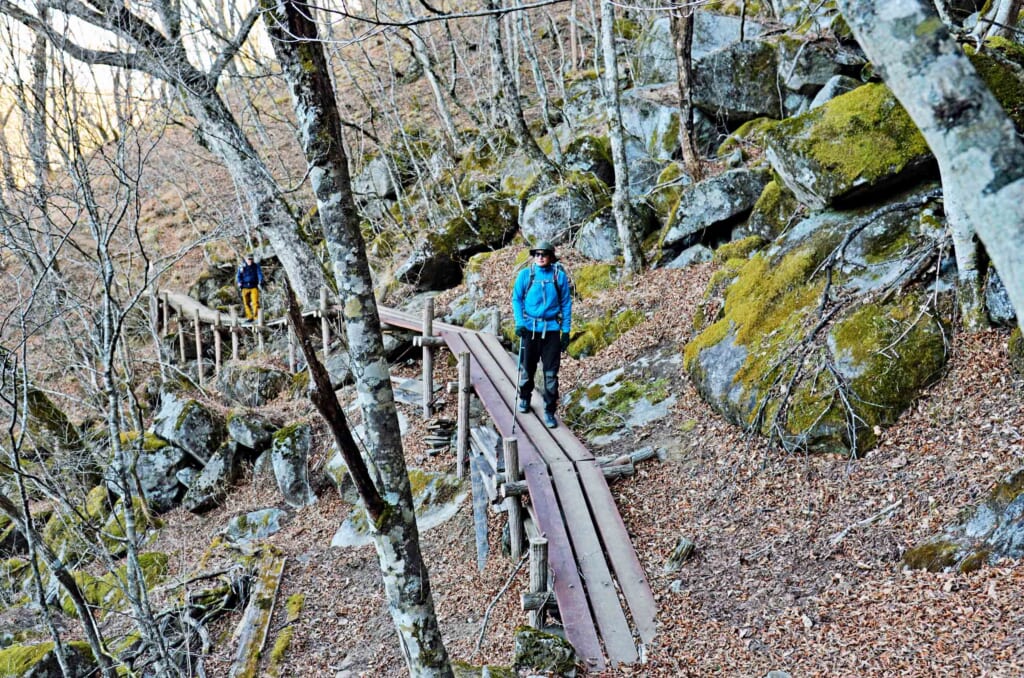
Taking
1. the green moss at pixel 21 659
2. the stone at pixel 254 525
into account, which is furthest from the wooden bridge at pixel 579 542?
the green moss at pixel 21 659

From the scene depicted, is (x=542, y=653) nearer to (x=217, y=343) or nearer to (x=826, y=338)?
(x=826, y=338)

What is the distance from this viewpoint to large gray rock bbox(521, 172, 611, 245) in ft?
51.3

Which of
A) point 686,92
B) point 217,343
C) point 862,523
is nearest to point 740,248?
point 686,92

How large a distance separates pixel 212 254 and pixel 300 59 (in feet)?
75.2

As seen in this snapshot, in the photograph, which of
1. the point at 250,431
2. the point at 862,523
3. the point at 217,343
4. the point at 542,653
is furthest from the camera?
the point at 217,343

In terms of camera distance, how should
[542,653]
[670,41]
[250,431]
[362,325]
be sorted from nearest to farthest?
[362,325] → [542,653] → [250,431] → [670,41]

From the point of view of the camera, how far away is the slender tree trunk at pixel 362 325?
3938mm

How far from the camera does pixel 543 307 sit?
324 inches

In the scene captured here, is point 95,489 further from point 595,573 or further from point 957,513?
point 957,513

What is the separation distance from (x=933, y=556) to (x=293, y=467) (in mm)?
10280

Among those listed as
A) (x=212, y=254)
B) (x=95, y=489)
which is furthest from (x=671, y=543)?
(x=212, y=254)

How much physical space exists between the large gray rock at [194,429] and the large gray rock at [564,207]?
8217mm

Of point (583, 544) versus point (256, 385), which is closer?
point (583, 544)

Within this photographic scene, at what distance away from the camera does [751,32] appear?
16078 millimetres
